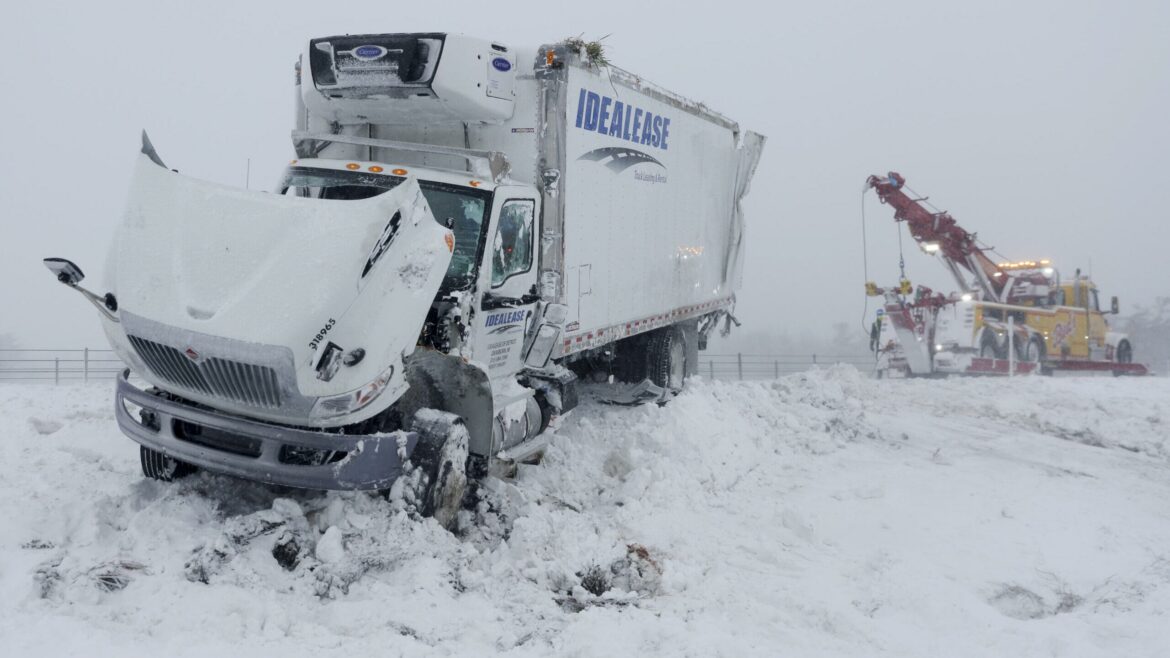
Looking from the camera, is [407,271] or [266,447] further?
[407,271]

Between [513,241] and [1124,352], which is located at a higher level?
[513,241]

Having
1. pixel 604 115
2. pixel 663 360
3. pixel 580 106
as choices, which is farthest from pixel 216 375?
pixel 663 360

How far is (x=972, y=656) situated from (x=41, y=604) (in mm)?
5141

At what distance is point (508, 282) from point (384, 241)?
2.03 metres

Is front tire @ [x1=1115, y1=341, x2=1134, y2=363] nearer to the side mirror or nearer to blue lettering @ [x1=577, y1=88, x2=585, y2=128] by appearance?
blue lettering @ [x1=577, y1=88, x2=585, y2=128]

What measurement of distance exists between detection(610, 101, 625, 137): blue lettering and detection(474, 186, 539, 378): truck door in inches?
67.3

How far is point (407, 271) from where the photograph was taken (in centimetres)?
545

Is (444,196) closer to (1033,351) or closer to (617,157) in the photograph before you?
(617,157)

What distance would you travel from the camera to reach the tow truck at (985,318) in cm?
1994

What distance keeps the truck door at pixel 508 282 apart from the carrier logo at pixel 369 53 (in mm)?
1759

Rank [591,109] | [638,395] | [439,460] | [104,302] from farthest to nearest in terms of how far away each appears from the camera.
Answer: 1. [638,395]
2. [591,109]
3. [439,460]
4. [104,302]

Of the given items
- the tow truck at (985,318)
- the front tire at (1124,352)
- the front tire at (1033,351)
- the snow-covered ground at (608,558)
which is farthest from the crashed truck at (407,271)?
the front tire at (1124,352)

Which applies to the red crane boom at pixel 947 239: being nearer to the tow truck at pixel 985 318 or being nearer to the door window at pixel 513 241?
the tow truck at pixel 985 318

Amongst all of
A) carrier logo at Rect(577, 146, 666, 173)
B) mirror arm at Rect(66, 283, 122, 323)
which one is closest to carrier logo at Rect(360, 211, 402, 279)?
mirror arm at Rect(66, 283, 122, 323)
